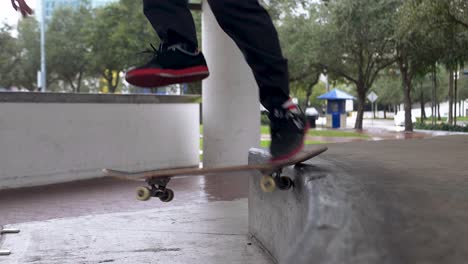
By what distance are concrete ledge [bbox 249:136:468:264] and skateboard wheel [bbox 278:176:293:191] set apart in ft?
0.12

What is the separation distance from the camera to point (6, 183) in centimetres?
858

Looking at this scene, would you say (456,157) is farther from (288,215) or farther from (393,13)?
(393,13)

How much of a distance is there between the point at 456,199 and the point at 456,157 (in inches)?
51.7

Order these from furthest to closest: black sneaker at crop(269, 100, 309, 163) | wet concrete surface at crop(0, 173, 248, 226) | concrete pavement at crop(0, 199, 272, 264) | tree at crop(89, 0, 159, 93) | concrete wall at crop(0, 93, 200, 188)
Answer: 1. tree at crop(89, 0, 159, 93)
2. concrete wall at crop(0, 93, 200, 188)
3. wet concrete surface at crop(0, 173, 248, 226)
4. concrete pavement at crop(0, 199, 272, 264)
5. black sneaker at crop(269, 100, 309, 163)

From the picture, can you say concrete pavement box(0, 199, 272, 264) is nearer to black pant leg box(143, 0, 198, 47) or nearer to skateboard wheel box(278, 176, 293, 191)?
skateboard wheel box(278, 176, 293, 191)

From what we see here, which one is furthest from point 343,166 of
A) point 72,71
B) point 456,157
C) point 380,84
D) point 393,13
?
point 380,84

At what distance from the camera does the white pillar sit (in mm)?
10227

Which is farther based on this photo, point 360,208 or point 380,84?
point 380,84

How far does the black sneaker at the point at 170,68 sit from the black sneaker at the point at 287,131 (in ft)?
1.35

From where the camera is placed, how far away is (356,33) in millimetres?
27391

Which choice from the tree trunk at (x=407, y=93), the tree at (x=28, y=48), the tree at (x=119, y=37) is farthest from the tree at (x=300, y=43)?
the tree at (x=28, y=48)

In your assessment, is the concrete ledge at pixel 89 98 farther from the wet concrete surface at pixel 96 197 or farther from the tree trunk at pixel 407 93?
the tree trunk at pixel 407 93

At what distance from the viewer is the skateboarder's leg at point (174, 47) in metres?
2.25

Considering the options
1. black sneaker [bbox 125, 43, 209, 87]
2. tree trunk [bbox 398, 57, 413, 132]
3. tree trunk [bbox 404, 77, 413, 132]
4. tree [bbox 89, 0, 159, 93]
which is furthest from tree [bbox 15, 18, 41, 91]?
black sneaker [bbox 125, 43, 209, 87]
